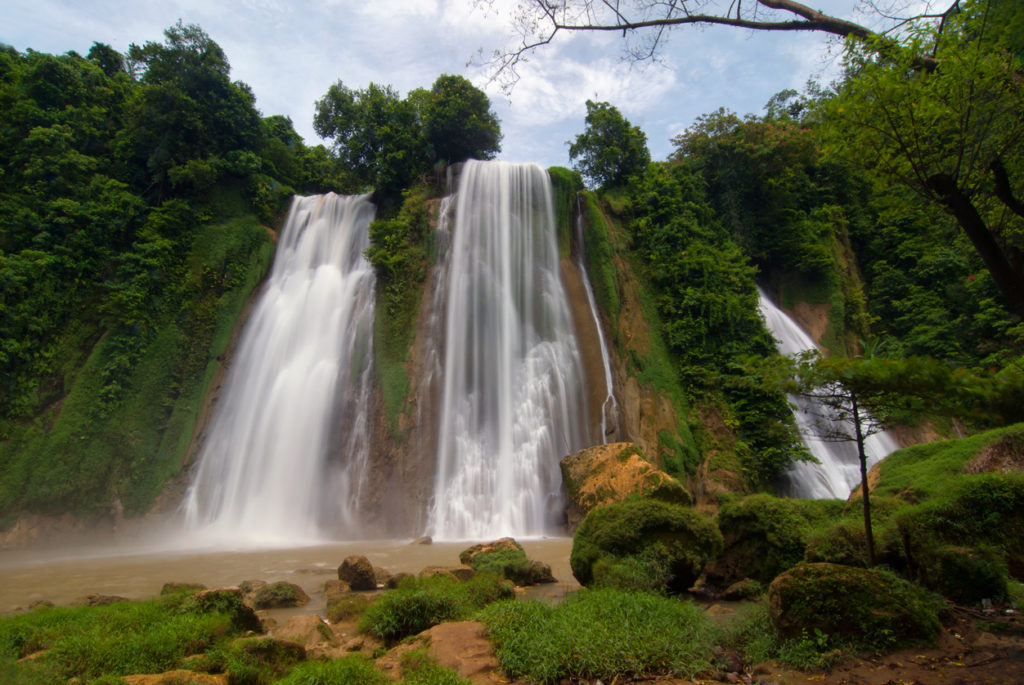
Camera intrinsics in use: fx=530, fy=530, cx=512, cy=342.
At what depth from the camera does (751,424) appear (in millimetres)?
18016

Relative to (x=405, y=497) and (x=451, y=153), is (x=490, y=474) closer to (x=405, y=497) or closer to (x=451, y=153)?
(x=405, y=497)

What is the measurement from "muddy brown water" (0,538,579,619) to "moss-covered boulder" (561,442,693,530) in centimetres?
110

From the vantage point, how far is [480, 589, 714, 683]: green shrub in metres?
3.80

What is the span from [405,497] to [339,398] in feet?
13.8

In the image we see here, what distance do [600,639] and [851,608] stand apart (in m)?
2.16

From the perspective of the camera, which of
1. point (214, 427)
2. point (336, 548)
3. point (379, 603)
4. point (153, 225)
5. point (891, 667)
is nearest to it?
point (891, 667)

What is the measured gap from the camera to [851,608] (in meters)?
4.39

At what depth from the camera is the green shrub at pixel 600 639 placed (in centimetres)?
380

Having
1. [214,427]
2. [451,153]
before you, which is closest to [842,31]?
[214,427]

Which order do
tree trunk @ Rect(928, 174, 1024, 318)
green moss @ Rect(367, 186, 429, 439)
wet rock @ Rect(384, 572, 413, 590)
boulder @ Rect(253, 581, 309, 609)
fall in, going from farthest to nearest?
green moss @ Rect(367, 186, 429, 439)
wet rock @ Rect(384, 572, 413, 590)
boulder @ Rect(253, 581, 309, 609)
tree trunk @ Rect(928, 174, 1024, 318)

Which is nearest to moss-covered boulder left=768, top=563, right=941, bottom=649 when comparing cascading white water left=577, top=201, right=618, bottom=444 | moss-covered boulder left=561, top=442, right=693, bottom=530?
moss-covered boulder left=561, top=442, right=693, bottom=530

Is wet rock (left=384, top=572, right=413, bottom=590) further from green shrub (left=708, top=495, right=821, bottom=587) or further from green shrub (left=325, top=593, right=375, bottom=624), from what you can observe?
green shrub (left=708, top=495, right=821, bottom=587)

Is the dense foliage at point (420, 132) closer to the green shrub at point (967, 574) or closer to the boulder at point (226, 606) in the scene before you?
the boulder at point (226, 606)

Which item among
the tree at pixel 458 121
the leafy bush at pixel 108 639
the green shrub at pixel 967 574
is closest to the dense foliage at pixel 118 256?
the tree at pixel 458 121
